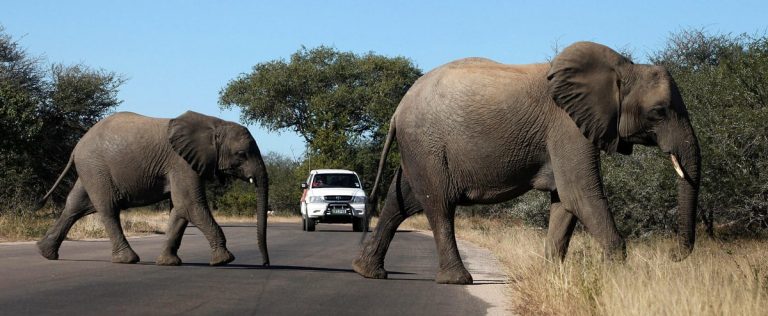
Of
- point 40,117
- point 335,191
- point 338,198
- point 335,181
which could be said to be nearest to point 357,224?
point 338,198

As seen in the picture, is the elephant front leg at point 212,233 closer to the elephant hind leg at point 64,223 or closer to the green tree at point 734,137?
the elephant hind leg at point 64,223

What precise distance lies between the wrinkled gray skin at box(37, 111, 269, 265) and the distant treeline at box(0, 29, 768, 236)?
1138 mm

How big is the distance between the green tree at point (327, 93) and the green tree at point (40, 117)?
704 inches

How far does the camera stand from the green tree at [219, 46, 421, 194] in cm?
Answer: 6494

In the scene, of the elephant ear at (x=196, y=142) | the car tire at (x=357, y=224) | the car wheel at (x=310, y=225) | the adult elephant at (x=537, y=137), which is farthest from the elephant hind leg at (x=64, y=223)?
the car tire at (x=357, y=224)

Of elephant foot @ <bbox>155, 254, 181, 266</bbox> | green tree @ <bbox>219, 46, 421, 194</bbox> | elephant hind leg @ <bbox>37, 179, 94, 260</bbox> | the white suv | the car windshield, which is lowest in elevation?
elephant foot @ <bbox>155, 254, 181, 266</bbox>

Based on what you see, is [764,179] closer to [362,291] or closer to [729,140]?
[729,140]

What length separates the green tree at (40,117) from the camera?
109 feet

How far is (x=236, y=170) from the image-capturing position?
16266 millimetres

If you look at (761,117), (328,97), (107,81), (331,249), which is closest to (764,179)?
(761,117)

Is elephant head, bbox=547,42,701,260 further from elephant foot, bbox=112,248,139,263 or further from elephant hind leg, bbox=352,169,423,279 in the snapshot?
elephant foot, bbox=112,248,139,263

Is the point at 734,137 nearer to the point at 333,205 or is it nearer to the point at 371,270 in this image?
the point at 371,270

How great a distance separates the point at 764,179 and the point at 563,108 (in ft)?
29.0

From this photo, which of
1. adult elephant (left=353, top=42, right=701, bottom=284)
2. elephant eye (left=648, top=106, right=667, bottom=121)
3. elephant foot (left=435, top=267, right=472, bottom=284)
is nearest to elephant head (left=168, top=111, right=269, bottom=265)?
adult elephant (left=353, top=42, right=701, bottom=284)
